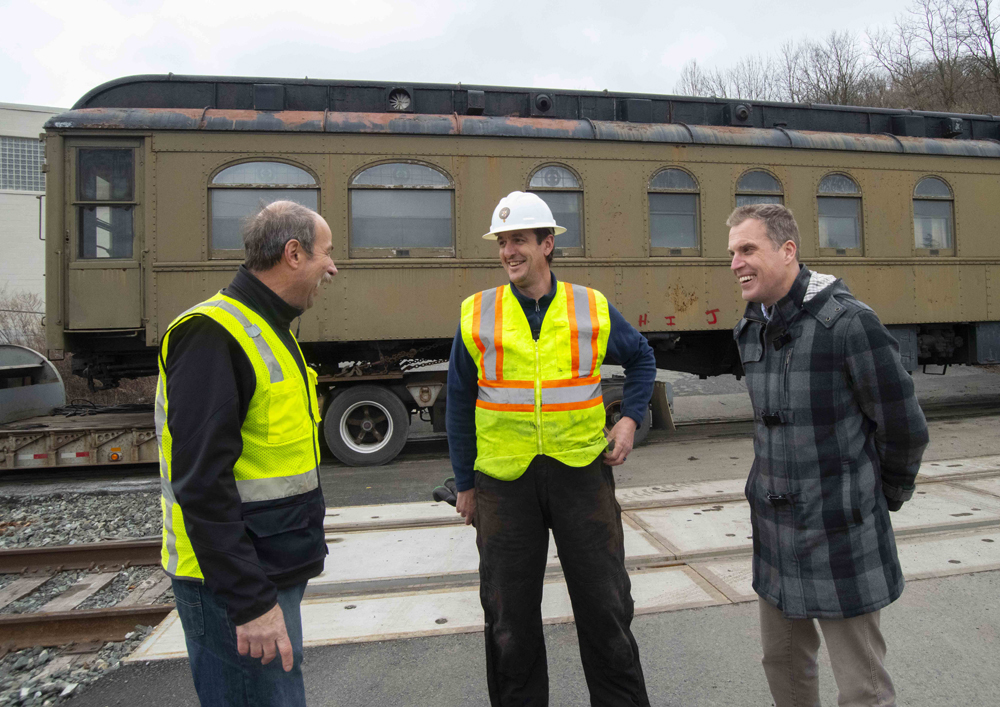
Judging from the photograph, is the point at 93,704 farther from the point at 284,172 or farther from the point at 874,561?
the point at 284,172

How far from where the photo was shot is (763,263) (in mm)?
2031

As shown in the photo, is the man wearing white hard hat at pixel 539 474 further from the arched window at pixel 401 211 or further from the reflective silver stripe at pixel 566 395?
the arched window at pixel 401 211

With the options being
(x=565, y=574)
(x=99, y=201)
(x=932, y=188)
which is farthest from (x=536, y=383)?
(x=932, y=188)

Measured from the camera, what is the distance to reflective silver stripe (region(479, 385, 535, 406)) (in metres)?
2.31

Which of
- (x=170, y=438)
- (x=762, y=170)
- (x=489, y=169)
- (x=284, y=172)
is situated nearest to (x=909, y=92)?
(x=762, y=170)

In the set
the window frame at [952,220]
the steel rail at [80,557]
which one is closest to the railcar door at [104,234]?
the steel rail at [80,557]

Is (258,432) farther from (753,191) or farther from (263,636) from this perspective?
(753,191)

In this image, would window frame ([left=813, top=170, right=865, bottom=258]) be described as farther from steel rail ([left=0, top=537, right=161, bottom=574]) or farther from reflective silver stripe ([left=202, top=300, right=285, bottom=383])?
reflective silver stripe ([left=202, top=300, right=285, bottom=383])

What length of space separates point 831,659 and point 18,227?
112 ft

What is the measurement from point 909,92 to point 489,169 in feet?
82.2

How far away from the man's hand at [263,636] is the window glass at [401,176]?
6.29 metres

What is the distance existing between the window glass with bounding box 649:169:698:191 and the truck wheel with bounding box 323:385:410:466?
160 inches

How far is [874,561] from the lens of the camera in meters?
1.89

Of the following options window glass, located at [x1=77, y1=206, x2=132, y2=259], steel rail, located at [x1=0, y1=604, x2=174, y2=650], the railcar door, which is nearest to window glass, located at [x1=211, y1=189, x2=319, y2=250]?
the railcar door
